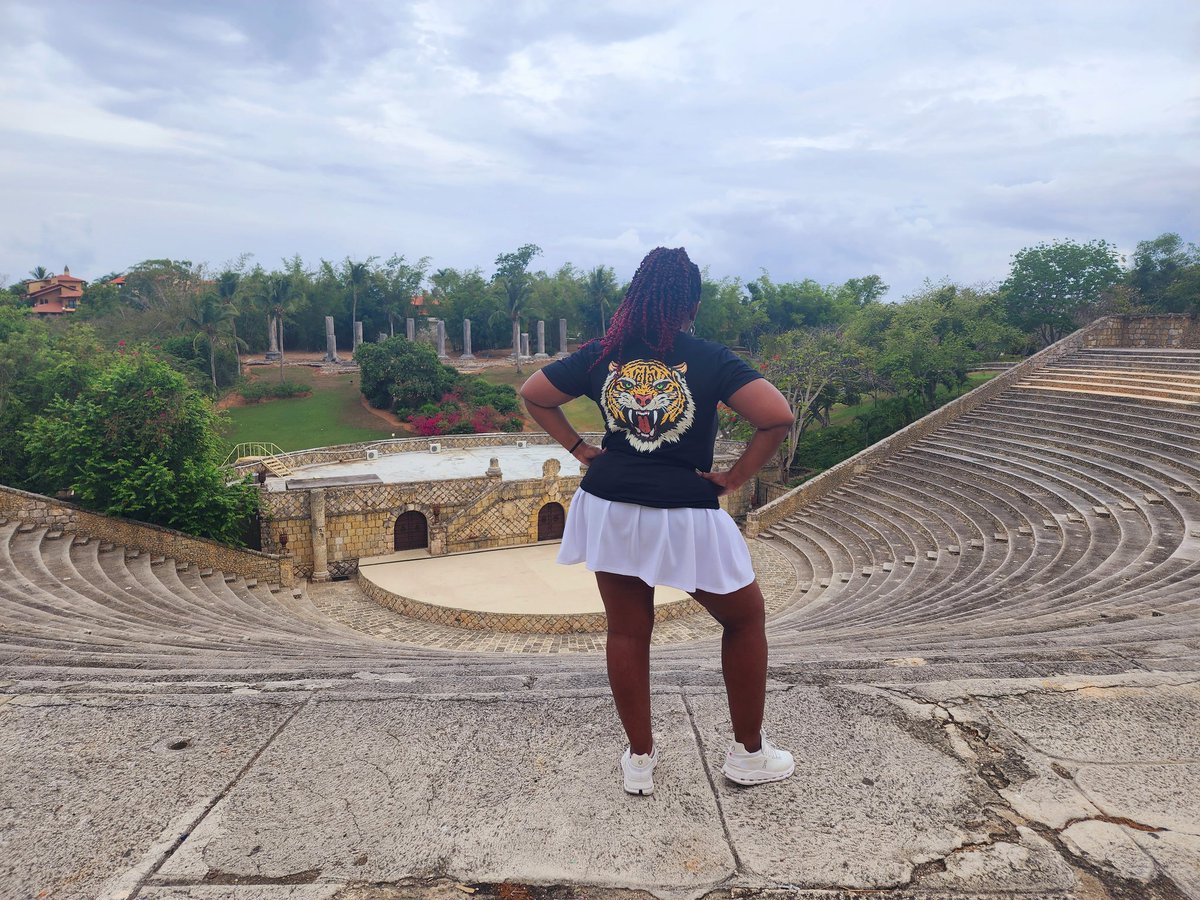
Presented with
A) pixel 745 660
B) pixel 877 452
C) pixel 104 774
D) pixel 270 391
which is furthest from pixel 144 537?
pixel 270 391

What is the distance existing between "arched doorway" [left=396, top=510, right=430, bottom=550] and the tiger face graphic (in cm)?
1887

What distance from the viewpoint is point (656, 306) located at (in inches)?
108

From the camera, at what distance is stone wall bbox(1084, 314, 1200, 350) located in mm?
23938

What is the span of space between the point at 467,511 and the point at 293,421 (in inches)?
789

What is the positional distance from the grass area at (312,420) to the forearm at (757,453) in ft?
109

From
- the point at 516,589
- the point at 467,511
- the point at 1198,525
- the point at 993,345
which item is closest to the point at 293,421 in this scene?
the point at 467,511

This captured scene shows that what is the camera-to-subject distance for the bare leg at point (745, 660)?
2.68 meters

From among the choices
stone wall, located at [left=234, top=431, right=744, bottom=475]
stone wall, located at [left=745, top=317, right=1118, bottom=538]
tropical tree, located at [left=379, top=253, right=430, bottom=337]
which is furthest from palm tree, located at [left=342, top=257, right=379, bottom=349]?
stone wall, located at [left=745, top=317, right=1118, bottom=538]

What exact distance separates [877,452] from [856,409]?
644 inches

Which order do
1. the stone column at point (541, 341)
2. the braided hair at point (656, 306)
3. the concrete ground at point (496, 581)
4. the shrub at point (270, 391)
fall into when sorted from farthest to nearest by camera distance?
the stone column at point (541, 341) < the shrub at point (270, 391) < the concrete ground at point (496, 581) < the braided hair at point (656, 306)

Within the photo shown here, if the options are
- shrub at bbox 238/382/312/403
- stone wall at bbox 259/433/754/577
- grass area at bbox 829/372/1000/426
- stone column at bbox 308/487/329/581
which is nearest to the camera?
stone column at bbox 308/487/329/581

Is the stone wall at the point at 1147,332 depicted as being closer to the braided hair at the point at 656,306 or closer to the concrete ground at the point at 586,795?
the concrete ground at the point at 586,795

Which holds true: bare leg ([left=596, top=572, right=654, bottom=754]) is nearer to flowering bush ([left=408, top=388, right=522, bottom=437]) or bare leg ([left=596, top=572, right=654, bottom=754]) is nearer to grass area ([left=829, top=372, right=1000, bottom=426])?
flowering bush ([left=408, top=388, right=522, bottom=437])

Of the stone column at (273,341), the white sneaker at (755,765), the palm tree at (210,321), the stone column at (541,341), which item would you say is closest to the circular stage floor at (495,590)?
the white sneaker at (755,765)
